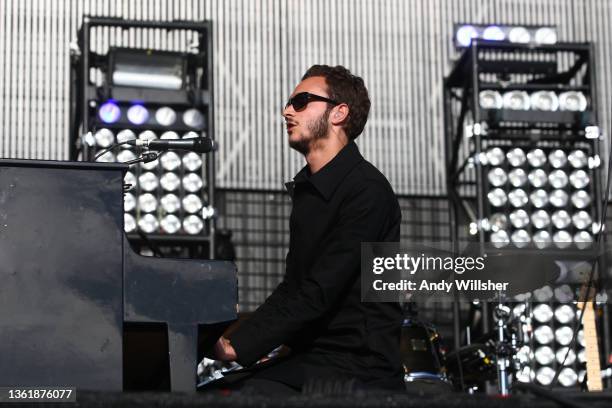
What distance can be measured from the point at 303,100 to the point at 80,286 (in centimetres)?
85

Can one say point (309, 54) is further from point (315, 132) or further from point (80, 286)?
point (80, 286)

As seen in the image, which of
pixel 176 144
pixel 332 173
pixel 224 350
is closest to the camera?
pixel 224 350

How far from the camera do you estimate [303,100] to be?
3186 mm

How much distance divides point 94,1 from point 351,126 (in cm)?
606

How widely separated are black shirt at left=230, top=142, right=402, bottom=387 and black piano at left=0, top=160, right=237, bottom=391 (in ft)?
0.53

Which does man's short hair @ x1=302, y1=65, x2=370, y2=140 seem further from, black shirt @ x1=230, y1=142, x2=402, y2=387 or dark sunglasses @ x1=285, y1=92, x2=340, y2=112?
black shirt @ x1=230, y1=142, x2=402, y2=387

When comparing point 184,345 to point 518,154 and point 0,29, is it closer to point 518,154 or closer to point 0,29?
point 518,154

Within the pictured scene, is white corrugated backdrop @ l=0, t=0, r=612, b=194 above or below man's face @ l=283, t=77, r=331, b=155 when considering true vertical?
above

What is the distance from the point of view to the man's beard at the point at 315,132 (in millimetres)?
3166

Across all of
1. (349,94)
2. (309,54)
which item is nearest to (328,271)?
(349,94)

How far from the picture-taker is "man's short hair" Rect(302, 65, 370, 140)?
10.5ft

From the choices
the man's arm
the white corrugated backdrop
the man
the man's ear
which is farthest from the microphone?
the white corrugated backdrop

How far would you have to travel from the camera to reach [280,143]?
9172mm

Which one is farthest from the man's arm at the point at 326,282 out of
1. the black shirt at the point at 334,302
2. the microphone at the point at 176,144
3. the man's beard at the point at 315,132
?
the microphone at the point at 176,144
